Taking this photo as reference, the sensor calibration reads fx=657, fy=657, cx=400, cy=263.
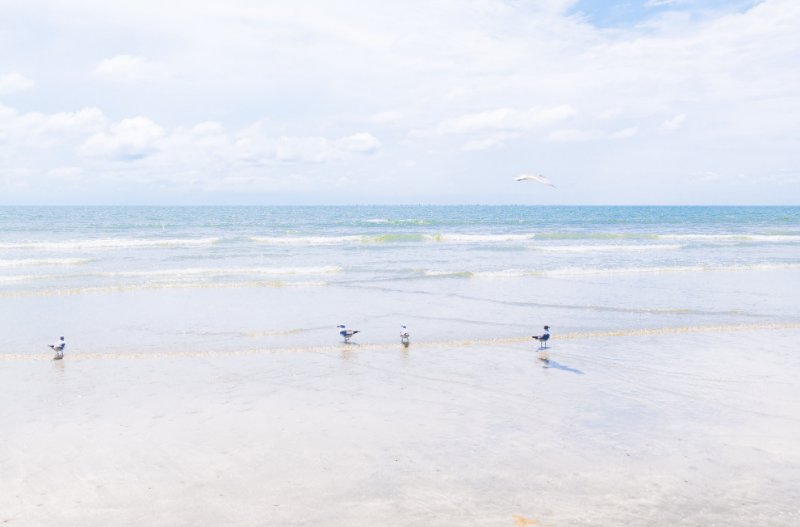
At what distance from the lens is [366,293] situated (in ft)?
76.8

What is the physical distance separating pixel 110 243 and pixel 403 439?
132 ft

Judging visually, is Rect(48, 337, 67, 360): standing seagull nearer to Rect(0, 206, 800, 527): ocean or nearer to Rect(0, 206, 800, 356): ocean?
Rect(0, 206, 800, 527): ocean

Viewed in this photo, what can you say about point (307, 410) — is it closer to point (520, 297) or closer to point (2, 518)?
point (2, 518)

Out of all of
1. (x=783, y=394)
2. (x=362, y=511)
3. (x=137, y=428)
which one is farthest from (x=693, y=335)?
(x=137, y=428)

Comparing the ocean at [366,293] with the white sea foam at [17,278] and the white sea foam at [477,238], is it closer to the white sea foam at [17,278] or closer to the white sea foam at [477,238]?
the white sea foam at [17,278]

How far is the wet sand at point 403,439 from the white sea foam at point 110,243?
101 feet

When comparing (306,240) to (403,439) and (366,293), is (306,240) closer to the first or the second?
(366,293)

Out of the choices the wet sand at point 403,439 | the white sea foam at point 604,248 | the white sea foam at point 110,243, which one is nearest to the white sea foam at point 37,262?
the white sea foam at point 110,243

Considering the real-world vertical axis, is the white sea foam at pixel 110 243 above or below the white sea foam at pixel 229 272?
above

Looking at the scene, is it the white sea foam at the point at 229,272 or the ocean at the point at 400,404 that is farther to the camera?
the white sea foam at the point at 229,272

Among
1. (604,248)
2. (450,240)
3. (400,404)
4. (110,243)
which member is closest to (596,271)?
(604,248)

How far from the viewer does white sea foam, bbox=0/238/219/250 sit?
42281 mm

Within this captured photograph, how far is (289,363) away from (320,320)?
4776 millimetres

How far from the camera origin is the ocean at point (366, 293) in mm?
16828
